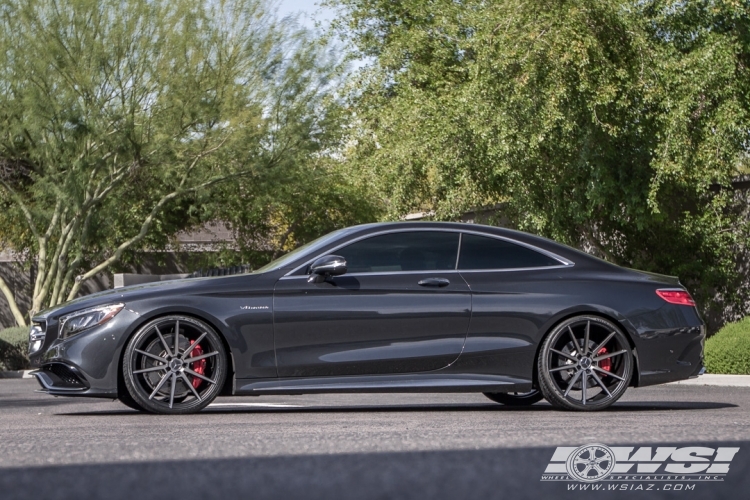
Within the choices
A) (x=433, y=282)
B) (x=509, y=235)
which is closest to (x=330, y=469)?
(x=433, y=282)

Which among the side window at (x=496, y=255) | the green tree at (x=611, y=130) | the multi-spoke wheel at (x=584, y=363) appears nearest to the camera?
the multi-spoke wheel at (x=584, y=363)

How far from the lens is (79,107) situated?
25.0 meters

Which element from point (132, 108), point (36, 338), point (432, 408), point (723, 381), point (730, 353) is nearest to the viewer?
point (36, 338)

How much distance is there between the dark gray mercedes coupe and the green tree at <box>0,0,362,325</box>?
1769cm

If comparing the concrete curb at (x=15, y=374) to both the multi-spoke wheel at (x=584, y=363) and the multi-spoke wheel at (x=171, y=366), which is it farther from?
the multi-spoke wheel at (x=584, y=363)

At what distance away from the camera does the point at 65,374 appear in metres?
8.09

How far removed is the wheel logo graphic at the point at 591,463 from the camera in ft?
10.6

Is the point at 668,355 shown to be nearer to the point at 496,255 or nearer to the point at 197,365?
the point at 496,255

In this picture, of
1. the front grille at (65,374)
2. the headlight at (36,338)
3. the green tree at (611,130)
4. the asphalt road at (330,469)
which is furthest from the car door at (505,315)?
the green tree at (611,130)

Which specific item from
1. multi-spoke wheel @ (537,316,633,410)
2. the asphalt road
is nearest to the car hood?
multi-spoke wheel @ (537,316,633,410)

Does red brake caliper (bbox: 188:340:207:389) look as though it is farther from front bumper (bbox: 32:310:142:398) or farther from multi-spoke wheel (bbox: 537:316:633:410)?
multi-spoke wheel (bbox: 537:316:633:410)

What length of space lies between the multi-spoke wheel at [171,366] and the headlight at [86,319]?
0.26 m

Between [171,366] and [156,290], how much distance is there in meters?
0.58

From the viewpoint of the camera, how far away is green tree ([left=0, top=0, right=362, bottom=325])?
24.9 m
